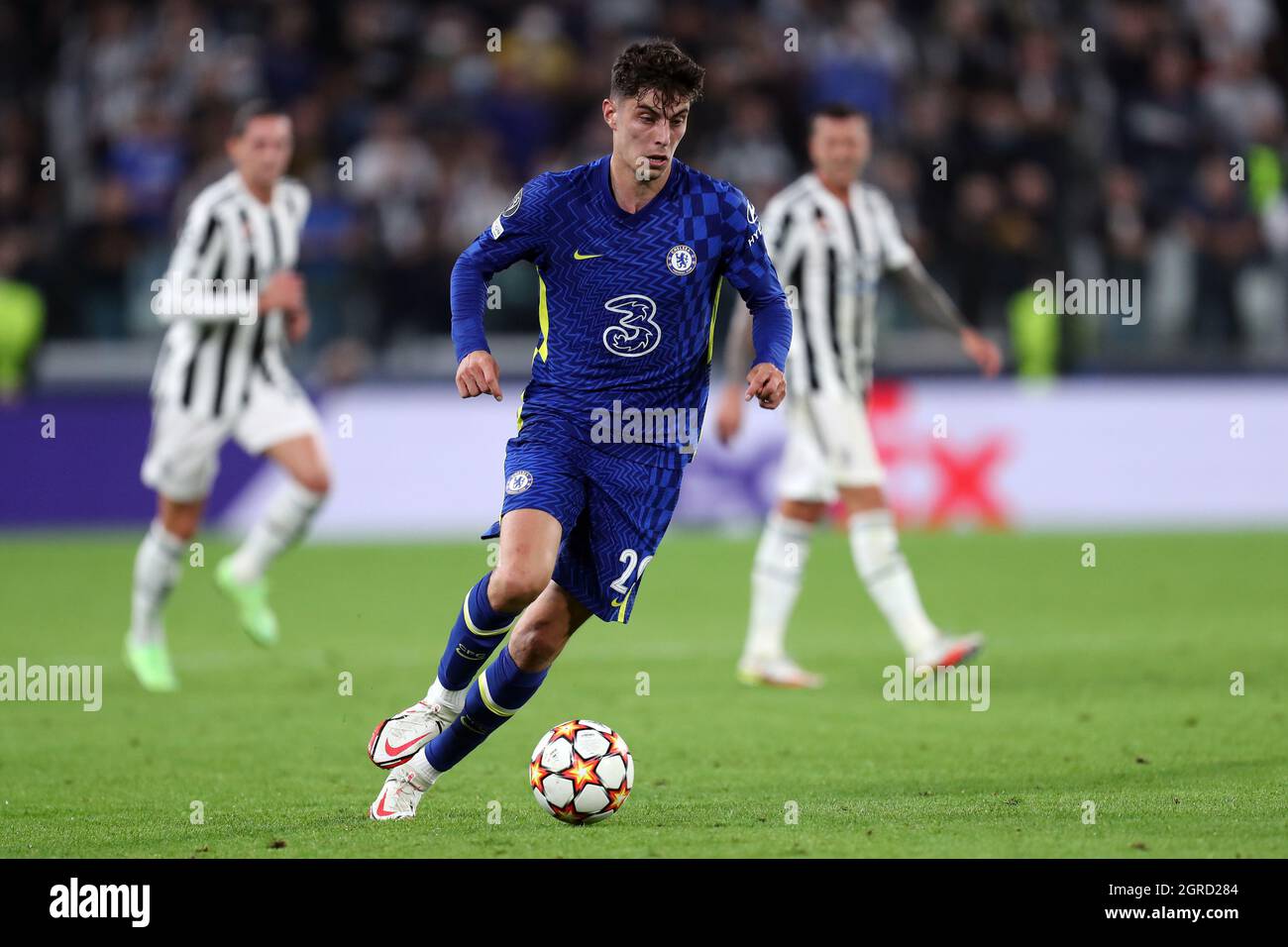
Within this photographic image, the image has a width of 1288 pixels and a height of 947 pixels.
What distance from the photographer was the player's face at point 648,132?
560 centimetres

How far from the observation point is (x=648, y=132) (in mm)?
5621

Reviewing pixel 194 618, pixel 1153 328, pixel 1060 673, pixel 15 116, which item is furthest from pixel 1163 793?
pixel 15 116

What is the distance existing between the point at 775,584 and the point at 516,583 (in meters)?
3.80

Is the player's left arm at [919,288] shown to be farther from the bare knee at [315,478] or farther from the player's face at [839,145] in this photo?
the bare knee at [315,478]

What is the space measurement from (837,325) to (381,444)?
6.86m

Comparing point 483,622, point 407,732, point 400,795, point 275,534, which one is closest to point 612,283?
point 483,622

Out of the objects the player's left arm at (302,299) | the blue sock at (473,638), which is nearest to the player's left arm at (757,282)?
the blue sock at (473,638)

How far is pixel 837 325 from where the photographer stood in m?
9.15

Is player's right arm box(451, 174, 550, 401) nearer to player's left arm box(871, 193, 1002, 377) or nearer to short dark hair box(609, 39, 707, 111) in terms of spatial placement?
short dark hair box(609, 39, 707, 111)

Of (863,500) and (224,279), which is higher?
(224,279)

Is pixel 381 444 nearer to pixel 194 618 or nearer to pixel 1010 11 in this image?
pixel 194 618

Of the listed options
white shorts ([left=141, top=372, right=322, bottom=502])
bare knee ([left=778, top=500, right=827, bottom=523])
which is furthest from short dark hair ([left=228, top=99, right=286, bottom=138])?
bare knee ([left=778, top=500, right=827, bottom=523])

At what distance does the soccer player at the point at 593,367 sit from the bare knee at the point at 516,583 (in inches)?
4.5

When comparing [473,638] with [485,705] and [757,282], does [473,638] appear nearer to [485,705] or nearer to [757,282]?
[485,705]
